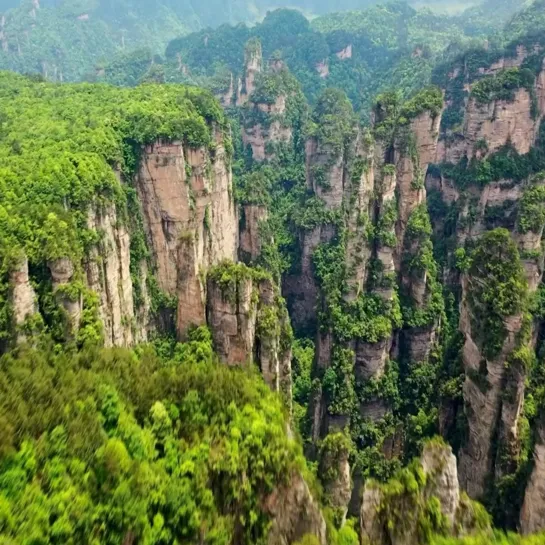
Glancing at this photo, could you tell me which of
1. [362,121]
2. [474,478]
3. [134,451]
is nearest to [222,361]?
[134,451]

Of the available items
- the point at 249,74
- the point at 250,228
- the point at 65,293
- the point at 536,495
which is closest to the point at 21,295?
the point at 65,293

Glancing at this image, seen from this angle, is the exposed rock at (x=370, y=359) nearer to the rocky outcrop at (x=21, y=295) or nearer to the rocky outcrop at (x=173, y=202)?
the rocky outcrop at (x=173, y=202)

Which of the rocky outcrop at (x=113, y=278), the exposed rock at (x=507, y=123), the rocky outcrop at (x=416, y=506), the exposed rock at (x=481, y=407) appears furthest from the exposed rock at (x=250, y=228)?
the rocky outcrop at (x=416, y=506)

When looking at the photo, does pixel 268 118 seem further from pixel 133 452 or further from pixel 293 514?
pixel 293 514

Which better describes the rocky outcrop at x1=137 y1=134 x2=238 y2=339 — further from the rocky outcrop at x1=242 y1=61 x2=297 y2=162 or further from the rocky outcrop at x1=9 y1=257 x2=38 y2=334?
the rocky outcrop at x1=242 y1=61 x2=297 y2=162

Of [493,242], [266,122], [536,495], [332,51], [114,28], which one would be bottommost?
[536,495]

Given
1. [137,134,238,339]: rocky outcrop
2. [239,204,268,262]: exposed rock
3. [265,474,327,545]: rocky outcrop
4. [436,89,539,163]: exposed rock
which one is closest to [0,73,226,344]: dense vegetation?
[137,134,238,339]: rocky outcrop
